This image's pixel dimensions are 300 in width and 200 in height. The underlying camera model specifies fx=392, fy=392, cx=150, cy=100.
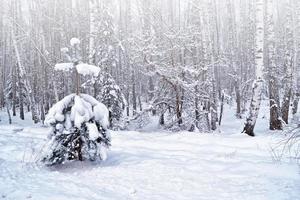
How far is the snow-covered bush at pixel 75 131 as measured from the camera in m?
8.08

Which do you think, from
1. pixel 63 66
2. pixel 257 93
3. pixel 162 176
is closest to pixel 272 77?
pixel 257 93

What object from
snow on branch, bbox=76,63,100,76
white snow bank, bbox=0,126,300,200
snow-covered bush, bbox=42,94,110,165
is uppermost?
snow on branch, bbox=76,63,100,76

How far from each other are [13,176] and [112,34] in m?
16.6

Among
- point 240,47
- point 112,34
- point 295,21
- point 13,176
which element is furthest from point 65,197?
point 240,47

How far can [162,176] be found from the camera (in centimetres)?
735

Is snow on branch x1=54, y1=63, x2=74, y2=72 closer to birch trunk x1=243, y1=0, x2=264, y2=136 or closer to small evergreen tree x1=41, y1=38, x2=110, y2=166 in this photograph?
small evergreen tree x1=41, y1=38, x2=110, y2=166

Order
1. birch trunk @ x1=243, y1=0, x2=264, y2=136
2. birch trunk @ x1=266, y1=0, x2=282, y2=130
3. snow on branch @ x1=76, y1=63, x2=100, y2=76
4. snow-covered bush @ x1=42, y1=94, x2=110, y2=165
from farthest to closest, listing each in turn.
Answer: birch trunk @ x1=266, y1=0, x2=282, y2=130 < birch trunk @ x1=243, y1=0, x2=264, y2=136 < snow-covered bush @ x1=42, y1=94, x2=110, y2=165 < snow on branch @ x1=76, y1=63, x2=100, y2=76

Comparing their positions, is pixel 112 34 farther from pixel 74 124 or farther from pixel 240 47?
pixel 240 47

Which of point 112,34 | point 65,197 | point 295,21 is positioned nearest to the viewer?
point 65,197

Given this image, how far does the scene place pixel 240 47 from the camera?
41.0m

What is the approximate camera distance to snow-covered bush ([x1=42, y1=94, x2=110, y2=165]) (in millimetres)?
8078

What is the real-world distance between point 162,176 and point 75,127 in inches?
83.9

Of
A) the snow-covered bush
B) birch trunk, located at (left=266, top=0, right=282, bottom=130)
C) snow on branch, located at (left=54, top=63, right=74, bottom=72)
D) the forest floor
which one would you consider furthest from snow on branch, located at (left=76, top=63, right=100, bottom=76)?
birch trunk, located at (left=266, top=0, right=282, bottom=130)

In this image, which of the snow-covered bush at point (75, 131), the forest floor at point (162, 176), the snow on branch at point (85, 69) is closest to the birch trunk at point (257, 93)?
the forest floor at point (162, 176)
